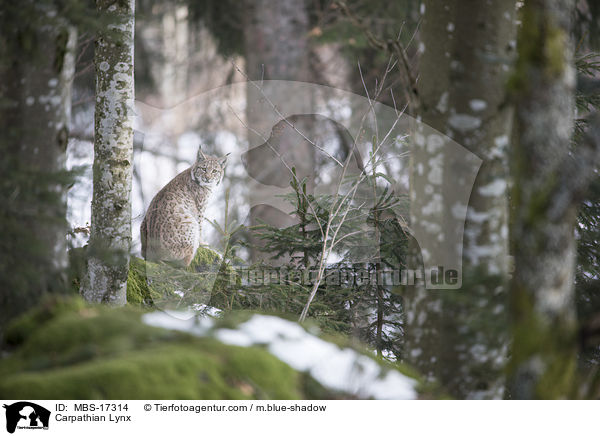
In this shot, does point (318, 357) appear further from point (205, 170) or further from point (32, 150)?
point (205, 170)

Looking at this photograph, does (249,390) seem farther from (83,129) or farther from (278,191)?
(83,129)

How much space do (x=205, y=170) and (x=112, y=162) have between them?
108 cm

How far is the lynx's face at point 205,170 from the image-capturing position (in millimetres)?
4746

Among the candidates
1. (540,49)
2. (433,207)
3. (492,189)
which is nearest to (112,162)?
(433,207)

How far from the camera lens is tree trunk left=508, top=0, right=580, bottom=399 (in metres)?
1.93

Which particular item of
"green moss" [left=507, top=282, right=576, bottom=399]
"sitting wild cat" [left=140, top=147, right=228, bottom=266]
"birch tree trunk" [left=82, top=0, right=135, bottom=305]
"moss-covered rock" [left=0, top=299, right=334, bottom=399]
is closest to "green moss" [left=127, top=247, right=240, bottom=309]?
"sitting wild cat" [left=140, top=147, right=228, bottom=266]

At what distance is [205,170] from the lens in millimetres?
4746

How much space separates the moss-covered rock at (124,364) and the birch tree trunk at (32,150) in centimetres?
34

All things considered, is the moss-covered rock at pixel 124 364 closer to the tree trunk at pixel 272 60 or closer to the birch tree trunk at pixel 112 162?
the birch tree trunk at pixel 112 162

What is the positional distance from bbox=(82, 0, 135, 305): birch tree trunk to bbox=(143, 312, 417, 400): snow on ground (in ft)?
5.15

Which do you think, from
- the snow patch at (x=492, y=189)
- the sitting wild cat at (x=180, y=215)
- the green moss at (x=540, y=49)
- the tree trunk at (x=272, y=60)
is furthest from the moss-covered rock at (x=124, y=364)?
the tree trunk at (x=272, y=60)

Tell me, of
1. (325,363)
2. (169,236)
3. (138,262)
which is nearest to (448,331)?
(325,363)
